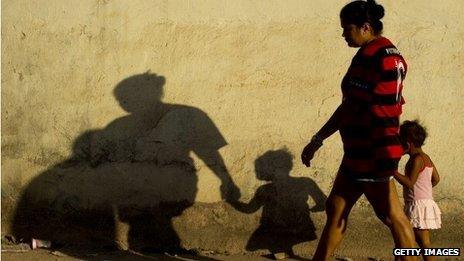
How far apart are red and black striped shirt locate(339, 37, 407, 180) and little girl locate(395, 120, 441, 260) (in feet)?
2.69

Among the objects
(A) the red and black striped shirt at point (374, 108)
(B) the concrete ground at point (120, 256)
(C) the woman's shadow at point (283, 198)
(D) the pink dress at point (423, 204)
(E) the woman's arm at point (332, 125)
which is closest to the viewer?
(A) the red and black striped shirt at point (374, 108)

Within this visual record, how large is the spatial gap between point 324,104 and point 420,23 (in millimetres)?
846

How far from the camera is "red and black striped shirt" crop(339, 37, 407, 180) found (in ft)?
12.5

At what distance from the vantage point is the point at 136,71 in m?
5.15

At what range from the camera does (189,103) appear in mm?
5164

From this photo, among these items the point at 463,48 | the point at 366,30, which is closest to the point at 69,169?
the point at 366,30

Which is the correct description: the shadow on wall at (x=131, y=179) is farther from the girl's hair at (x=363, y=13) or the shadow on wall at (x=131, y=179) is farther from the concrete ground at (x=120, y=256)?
the girl's hair at (x=363, y=13)

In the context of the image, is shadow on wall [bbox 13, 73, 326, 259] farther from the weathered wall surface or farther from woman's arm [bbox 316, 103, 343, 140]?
woman's arm [bbox 316, 103, 343, 140]

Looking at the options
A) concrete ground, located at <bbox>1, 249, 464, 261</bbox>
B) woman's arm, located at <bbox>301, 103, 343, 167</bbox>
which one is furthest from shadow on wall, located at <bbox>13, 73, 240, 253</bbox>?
woman's arm, located at <bbox>301, 103, 343, 167</bbox>

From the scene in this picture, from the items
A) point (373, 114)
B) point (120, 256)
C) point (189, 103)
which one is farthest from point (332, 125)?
point (120, 256)

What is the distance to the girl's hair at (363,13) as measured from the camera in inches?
154

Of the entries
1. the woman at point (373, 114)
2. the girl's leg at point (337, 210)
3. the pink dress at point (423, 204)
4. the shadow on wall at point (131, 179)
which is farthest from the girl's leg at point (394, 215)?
the shadow on wall at point (131, 179)

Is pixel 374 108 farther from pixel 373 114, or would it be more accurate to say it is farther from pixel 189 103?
pixel 189 103

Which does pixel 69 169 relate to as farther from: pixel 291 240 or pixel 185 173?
pixel 291 240
